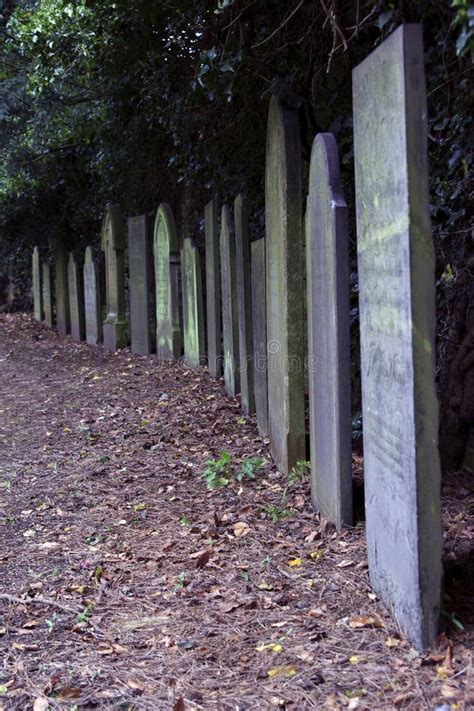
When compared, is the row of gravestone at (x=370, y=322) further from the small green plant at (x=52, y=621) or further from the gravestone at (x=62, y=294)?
the gravestone at (x=62, y=294)

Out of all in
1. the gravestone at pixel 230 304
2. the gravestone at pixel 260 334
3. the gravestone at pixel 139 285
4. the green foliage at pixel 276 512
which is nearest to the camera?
the green foliage at pixel 276 512

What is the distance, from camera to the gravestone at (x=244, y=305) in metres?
6.04

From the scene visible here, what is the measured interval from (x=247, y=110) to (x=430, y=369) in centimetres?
521

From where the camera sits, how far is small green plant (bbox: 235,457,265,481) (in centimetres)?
472

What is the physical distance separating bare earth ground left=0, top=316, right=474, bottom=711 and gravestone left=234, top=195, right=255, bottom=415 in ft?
0.91

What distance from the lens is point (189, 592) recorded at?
3.29 m

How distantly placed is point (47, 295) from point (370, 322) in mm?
12400

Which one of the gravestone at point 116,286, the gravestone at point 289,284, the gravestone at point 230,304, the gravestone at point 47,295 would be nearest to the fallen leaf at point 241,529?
the gravestone at point 289,284

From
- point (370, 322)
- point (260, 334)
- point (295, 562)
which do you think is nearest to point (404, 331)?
point (370, 322)

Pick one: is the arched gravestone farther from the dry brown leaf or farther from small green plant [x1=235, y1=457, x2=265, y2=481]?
the dry brown leaf

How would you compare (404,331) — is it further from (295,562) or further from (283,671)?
(295,562)

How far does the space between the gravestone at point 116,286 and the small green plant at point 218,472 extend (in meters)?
5.49

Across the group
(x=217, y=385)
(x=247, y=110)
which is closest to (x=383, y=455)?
(x=217, y=385)

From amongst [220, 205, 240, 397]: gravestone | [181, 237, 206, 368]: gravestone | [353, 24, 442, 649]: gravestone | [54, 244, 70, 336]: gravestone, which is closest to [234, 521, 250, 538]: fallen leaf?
[353, 24, 442, 649]: gravestone
